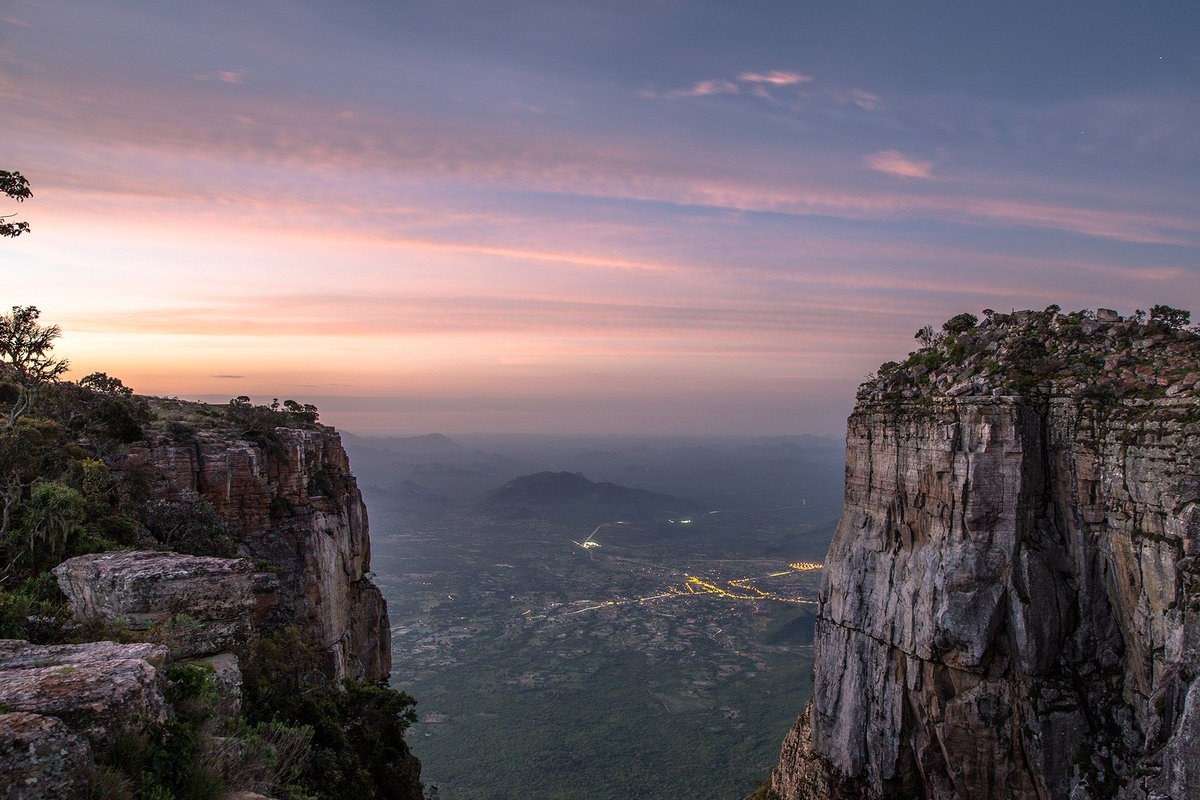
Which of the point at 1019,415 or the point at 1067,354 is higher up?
the point at 1067,354

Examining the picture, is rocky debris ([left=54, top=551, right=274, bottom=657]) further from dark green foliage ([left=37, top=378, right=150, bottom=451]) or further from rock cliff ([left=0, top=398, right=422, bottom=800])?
dark green foliage ([left=37, top=378, right=150, bottom=451])

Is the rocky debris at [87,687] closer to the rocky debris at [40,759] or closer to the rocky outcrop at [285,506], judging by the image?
the rocky debris at [40,759]

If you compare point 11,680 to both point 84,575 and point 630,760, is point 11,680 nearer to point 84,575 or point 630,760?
point 84,575

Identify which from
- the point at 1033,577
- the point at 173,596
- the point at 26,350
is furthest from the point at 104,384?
the point at 1033,577

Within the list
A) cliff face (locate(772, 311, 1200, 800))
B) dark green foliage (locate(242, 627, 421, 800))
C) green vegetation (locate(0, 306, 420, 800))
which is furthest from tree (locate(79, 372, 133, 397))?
cliff face (locate(772, 311, 1200, 800))

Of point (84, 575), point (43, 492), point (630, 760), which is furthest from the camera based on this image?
point (630, 760)

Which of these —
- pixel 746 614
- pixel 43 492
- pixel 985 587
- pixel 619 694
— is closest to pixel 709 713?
pixel 619 694

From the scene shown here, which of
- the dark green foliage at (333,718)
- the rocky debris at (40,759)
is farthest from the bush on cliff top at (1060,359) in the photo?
the rocky debris at (40,759)
